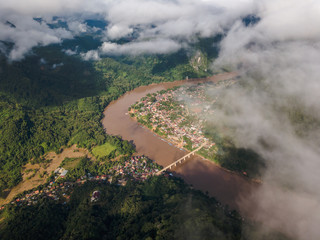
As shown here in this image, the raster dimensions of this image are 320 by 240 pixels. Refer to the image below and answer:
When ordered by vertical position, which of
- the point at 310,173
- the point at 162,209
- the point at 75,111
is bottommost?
the point at 75,111

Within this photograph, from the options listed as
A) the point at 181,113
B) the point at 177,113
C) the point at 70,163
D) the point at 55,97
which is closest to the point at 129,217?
the point at 70,163

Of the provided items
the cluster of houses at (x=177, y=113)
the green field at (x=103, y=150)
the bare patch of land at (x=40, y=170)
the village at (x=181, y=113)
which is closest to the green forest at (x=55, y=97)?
the bare patch of land at (x=40, y=170)

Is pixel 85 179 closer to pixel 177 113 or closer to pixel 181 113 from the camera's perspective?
pixel 177 113

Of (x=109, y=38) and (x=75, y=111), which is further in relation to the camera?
(x=109, y=38)

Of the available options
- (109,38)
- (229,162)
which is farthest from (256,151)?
(109,38)

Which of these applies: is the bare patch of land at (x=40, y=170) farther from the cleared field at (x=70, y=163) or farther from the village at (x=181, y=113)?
the village at (x=181, y=113)

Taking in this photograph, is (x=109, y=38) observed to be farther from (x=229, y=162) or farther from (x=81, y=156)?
(x=229, y=162)
